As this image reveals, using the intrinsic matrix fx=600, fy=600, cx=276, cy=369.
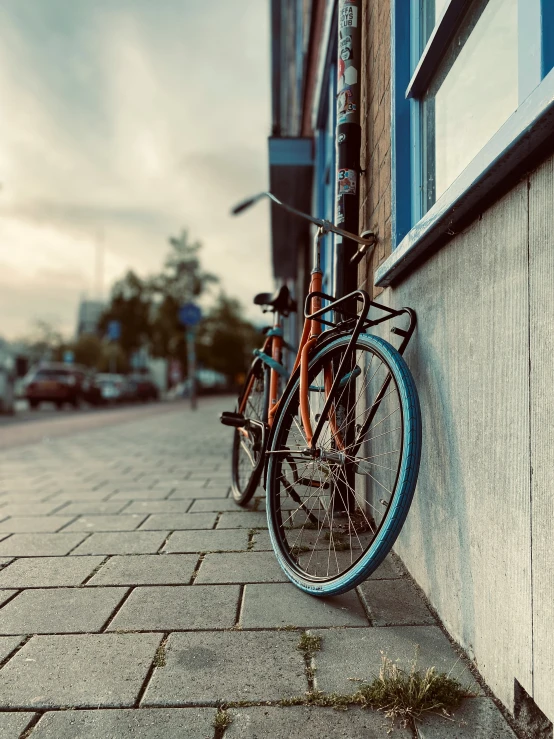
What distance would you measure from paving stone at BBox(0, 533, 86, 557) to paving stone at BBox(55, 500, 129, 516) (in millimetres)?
519

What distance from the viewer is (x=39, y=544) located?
309cm

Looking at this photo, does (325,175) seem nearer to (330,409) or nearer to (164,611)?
(330,409)

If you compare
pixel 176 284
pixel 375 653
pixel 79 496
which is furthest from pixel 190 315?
pixel 176 284

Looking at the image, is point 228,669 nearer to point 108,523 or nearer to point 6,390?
point 108,523

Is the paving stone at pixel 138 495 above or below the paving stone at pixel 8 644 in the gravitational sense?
below

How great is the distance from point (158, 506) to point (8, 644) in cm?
203

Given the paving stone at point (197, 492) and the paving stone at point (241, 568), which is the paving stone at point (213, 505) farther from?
the paving stone at point (241, 568)

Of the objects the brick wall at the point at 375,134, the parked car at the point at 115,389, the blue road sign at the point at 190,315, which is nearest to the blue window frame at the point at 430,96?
the brick wall at the point at 375,134

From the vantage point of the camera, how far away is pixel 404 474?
1.83 m

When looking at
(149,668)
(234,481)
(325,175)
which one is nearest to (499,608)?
(149,668)

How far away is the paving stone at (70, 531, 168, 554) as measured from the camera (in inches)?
116

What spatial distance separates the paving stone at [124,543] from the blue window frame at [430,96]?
67.8 inches

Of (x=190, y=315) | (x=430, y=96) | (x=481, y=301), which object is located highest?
(x=190, y=315)

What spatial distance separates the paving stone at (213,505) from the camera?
3.81 metres
